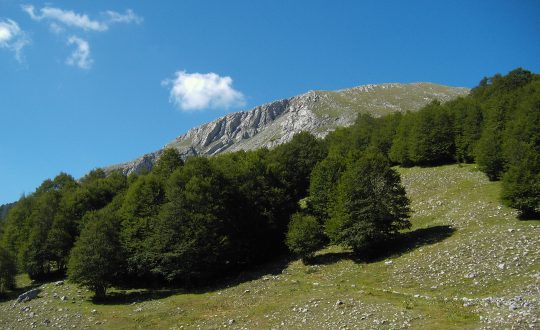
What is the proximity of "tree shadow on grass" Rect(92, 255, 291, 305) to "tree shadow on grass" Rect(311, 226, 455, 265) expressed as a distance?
537 centimetres

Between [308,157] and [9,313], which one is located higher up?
[308,157]

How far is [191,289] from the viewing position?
44094mm

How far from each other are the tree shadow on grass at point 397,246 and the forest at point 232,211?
72cm

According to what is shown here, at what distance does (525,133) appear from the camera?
5888cm

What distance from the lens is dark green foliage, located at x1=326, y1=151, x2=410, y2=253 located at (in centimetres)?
4203

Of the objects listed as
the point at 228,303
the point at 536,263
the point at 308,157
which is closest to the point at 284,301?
the point at 228,303

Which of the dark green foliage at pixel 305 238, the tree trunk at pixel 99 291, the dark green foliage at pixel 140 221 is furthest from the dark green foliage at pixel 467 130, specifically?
the tree trunk at pixel 99 291

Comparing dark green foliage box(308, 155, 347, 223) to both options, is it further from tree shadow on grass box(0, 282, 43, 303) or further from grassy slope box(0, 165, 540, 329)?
tree shadow on grass box(0, 282, 43, 303)

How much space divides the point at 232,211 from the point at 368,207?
18950 mm

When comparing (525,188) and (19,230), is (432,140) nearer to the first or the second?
(525,188)

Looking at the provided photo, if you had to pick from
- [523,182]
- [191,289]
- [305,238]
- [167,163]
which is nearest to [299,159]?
[167,163]

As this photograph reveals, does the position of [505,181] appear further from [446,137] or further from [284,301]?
[446,137]

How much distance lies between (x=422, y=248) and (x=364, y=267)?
5.73 metres

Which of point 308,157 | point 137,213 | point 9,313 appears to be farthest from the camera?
point 308,157
